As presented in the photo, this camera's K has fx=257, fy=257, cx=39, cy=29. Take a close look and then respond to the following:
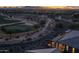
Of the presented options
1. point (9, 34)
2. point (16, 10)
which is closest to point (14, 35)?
point (9, 34)

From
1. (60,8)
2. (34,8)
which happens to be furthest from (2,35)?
(60,8)

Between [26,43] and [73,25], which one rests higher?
[73,25]

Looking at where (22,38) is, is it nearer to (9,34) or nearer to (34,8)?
(9,34)
